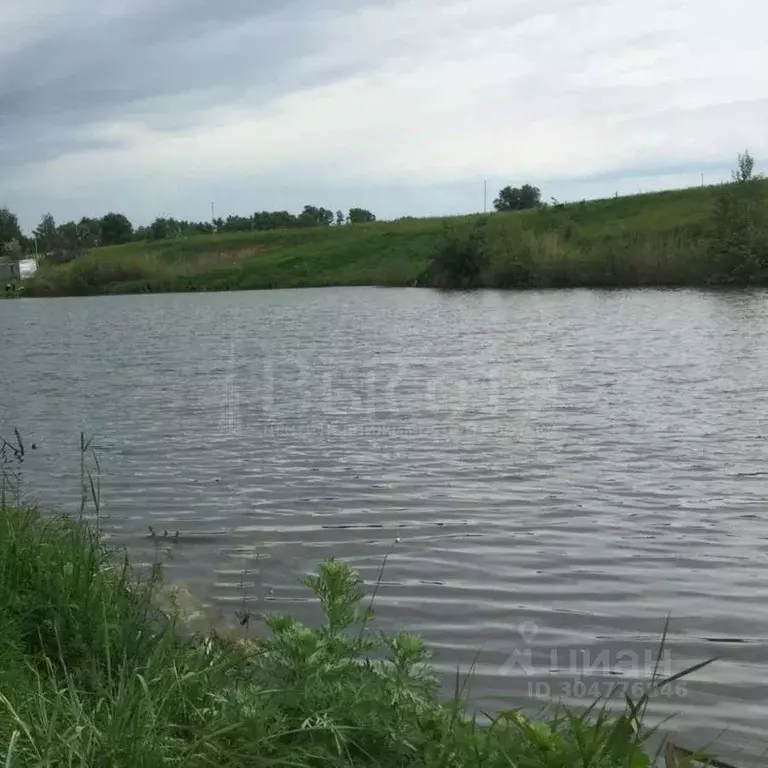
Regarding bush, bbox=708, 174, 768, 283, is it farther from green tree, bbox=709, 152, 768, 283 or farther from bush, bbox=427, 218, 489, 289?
bush, bbox=427, 218, 489, 289

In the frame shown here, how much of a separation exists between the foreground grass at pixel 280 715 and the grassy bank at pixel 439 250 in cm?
6180

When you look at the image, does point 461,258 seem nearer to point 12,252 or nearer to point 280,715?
point 280,715

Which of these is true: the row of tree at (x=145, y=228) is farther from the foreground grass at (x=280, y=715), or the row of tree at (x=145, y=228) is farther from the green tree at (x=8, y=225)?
the foreground grass at (x=280, y=715)

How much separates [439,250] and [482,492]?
66.2m

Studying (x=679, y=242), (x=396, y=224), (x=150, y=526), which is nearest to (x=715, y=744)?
(x=150, y=526)

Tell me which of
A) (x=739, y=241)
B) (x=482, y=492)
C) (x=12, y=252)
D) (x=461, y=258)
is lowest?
(x=482, y=492)

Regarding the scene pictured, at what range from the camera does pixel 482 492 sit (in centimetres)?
1228

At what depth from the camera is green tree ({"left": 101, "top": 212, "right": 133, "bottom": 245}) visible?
17125 centimetres

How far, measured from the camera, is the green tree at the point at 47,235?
517 ft

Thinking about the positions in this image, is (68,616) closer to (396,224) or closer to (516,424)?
(516,424)

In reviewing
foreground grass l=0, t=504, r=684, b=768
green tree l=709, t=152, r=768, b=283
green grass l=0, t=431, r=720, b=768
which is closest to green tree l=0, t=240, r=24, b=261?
green tree l=709, t=152, r=768, b=283

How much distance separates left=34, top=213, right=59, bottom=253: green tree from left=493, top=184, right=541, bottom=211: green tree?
72731 millimetres

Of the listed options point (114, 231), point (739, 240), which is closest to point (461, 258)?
point (739, 240)

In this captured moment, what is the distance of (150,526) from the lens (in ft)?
37.4
